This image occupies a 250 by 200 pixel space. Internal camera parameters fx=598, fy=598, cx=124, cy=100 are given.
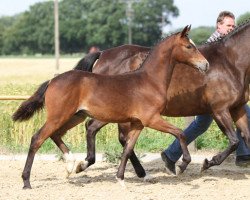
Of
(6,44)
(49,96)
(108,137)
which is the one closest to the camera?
(49,96)

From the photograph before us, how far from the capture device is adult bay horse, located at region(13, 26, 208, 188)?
241 inches

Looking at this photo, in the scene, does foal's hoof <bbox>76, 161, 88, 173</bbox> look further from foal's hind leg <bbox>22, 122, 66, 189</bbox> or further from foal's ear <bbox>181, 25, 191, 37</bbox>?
foal's ear <bbox>181, 25, 191, 37</bbox>

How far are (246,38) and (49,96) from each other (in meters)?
2.42

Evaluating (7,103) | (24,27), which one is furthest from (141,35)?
(7,103)

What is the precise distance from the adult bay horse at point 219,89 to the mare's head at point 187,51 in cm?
56

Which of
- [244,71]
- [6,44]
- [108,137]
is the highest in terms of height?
[244,71]

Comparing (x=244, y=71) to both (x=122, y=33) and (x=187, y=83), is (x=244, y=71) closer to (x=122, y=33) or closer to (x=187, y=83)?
(x=187, y=83)

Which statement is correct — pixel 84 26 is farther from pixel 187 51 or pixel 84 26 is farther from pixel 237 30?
pixel 187 51

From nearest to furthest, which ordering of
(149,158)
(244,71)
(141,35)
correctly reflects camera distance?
1. (244,71)
2. (149,158)
3. (141,35)

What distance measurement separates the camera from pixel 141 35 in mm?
74562

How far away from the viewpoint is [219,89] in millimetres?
6750

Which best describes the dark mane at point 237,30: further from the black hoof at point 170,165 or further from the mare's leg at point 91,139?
the mare's leg at point 91,139

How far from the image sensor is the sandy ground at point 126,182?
19.6 ft

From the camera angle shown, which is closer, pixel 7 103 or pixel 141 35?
pixel 7 103
